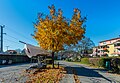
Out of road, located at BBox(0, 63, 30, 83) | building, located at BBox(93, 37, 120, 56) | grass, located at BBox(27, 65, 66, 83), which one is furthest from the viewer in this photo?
building, located at BBox(93, 37, 120, 56)

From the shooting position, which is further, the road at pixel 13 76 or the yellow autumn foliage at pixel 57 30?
the yellow autumn foliage at pixel 57 30

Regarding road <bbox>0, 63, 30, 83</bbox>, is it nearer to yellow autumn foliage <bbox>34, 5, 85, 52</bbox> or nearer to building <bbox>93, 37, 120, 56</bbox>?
yellow autumn foliage <bbox>34, 5, 85, 52</bbox>

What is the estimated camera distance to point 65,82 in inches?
527

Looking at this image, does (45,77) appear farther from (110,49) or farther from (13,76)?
(110,49)

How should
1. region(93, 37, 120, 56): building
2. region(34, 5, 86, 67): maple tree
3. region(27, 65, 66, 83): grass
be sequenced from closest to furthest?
region(27, 65, 66, 83): grass → region(34, 5, 86, 67): maple tree → region(93, 37, 120, 56): building

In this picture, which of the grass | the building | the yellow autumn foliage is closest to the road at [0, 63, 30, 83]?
the grass

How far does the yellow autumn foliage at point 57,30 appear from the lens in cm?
2592

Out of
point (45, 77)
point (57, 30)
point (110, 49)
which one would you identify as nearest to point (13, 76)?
point (45, 77)

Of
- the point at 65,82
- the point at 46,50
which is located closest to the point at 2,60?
the point at 46,50

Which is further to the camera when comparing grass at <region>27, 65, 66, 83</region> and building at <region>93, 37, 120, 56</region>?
building at <region>93, 37, 120, 56</region>

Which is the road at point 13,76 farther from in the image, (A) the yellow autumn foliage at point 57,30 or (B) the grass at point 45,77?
(A) the yellow autumn foliage at point 57,30

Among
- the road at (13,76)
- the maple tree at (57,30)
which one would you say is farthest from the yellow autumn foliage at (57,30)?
the road at (13,76)

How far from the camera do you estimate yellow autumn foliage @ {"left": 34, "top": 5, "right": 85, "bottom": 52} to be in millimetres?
25922

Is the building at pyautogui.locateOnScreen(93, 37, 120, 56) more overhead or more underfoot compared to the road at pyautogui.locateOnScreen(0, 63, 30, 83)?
more overhead
